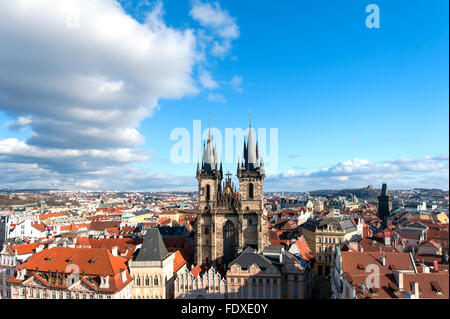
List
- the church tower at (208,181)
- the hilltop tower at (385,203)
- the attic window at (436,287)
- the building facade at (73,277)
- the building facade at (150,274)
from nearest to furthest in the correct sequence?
the attic window at (436,287) < the building facade at (73,277) < the building facade at (150,274) < the church tower at (208,181) < the hilltop tower at (385,203)

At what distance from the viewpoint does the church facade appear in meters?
61.5

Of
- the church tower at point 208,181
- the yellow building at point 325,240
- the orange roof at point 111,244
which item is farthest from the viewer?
the yellow building at point 325,240

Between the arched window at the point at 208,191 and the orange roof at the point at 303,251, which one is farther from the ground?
the arched window at the point at 208,191

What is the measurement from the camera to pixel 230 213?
6278 centimetres

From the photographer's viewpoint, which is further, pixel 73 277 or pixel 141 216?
pixel 141 216

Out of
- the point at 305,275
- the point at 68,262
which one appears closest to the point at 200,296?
the point at 305,275

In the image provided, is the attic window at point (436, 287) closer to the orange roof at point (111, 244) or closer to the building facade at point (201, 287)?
the building facade at point (201, 287)

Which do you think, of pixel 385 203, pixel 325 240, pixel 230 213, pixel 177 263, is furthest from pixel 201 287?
pixel 385 203

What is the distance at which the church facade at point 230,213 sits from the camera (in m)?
61.5

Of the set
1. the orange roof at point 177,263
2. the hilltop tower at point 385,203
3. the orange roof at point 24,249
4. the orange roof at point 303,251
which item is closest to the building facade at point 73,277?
the orange roof at point 177,263

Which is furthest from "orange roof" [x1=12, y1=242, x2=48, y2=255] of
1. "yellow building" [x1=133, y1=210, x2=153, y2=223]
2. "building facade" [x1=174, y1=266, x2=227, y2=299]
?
"yellow building" [x1=133, y1=210, x2=153, y2=223]

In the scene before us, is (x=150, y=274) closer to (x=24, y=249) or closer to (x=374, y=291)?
(x=24, y=249)
